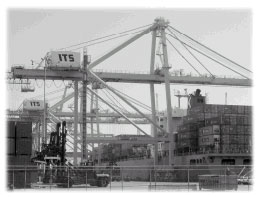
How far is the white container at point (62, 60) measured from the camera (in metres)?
53.2

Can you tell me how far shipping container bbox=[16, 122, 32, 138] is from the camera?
24.4m

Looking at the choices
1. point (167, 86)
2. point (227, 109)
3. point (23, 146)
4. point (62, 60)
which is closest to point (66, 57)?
point (62, 60)

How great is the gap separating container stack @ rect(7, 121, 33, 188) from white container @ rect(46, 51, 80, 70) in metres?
28.9

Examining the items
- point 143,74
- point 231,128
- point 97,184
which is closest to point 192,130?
point 231,128

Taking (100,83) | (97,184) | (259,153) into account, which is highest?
(100,83)

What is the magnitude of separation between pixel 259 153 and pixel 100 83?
41904 millimetres

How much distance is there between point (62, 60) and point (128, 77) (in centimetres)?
707

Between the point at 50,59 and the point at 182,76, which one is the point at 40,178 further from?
the point at 182,76

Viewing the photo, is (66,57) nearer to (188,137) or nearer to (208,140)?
(188,137)

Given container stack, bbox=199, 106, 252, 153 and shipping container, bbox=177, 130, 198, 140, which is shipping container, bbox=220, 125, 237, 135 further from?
shipping container, bbox=177, 130, 198, 140

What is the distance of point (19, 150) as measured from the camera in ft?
81.1

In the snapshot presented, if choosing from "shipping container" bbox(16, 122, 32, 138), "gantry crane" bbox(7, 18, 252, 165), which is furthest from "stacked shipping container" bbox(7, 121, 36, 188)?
"gantry crane" bbox(7, 18, 252, 165)
